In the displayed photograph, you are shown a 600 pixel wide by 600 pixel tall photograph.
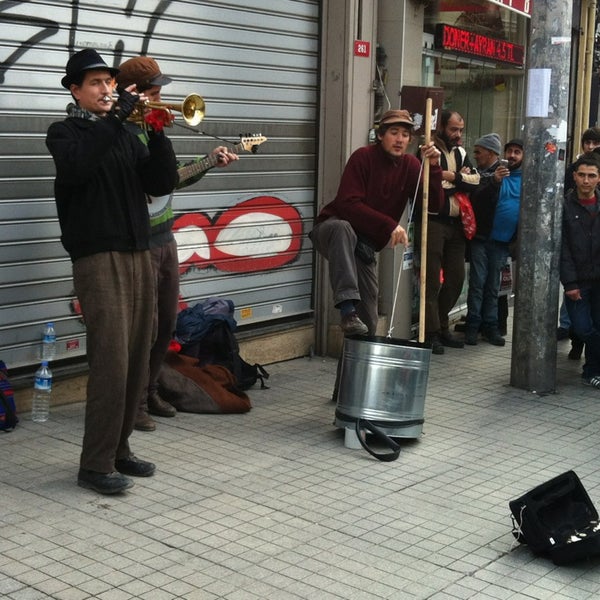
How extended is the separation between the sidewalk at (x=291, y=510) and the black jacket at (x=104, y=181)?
122cm

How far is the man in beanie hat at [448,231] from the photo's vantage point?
30.5ft

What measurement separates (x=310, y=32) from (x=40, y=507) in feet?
15.3

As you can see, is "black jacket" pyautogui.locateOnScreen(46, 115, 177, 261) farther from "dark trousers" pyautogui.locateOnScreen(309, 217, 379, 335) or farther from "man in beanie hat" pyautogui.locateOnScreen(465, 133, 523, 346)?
"man in beanie hat" pyautogui.locateOnScreen(465, 133, 523, 346)

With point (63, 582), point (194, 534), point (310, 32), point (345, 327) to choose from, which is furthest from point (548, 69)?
point (63, 582)

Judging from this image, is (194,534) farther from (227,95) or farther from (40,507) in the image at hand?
(227,95)

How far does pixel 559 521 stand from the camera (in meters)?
5.02

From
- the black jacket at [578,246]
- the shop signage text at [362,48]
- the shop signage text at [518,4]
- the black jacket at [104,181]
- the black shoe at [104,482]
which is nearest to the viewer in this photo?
the black jacket at [104,181]

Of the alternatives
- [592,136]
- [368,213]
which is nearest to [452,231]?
[592,136]

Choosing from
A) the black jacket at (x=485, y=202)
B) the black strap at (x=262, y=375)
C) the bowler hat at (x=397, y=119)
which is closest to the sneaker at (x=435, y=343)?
the black jacket at (x=485, y=202)

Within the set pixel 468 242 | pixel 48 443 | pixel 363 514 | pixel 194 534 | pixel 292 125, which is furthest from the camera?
pixel 468 242

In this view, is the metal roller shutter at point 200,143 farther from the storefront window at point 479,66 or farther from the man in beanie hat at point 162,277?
the storefront window at point 479,66

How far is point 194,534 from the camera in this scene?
4949 millimetres

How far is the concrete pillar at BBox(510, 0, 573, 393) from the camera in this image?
7.80 metres

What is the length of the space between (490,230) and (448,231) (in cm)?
48
